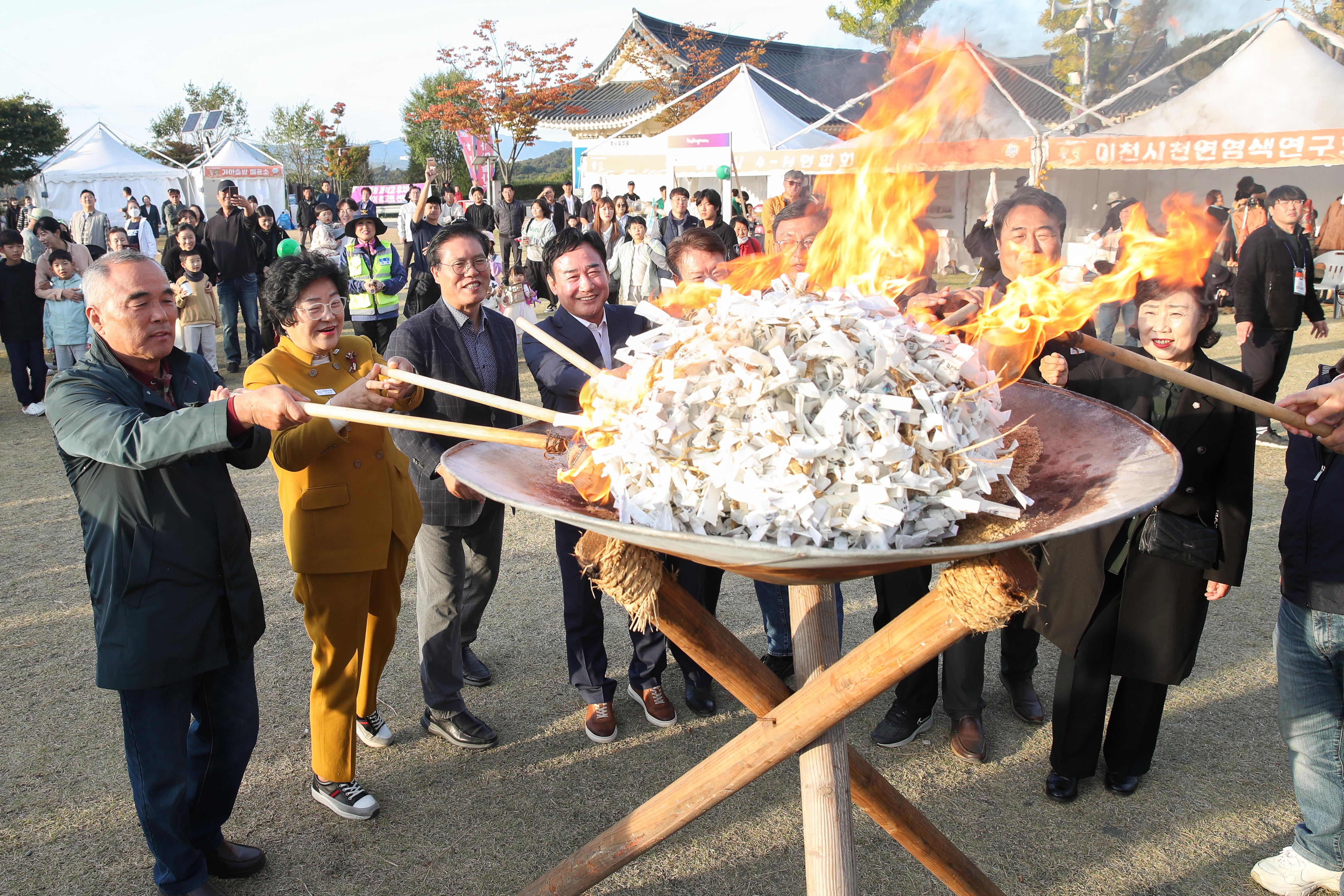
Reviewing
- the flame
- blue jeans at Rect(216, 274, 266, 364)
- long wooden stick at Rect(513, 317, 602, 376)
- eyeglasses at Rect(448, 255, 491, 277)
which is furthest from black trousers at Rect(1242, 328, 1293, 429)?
blue jeans at Rect(216, 274, 266, 364)

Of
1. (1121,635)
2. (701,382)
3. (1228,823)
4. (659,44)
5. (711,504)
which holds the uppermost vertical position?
(659,44)

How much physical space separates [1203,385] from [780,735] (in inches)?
49.7

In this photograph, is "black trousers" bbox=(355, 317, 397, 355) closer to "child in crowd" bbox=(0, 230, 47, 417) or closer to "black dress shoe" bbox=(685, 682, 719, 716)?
"child in crowd" bbox=(0, 230, 47, 417)

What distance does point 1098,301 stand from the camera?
2.30m

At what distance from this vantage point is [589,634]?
12.3 feet

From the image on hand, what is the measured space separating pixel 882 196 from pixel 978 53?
99cm

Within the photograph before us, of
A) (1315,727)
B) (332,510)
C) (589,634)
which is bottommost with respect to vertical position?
(589,634)

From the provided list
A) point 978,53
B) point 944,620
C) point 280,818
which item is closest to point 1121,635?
point 944,620

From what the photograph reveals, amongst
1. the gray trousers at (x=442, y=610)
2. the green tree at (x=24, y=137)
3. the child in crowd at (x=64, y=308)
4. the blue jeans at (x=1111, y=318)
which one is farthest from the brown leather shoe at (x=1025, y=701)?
the green tree at (x=24, y=137)

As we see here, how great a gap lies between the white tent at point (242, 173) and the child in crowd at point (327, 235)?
67.2ft

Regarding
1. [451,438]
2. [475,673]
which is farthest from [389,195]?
[451,438]

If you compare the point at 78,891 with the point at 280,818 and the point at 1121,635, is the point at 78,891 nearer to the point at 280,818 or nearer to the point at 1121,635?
the point at 280,818

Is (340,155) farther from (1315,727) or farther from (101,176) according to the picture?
(1315,727)

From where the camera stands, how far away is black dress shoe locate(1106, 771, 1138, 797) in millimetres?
3295
